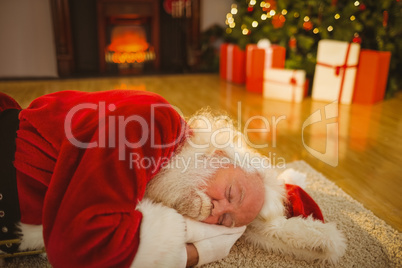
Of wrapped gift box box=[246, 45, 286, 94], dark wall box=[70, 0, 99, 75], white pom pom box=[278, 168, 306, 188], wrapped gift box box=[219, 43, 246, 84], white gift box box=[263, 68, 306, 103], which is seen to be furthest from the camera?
dark wall box=[70, 0, 99, 75]

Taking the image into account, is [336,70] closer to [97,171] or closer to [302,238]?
[302,238]

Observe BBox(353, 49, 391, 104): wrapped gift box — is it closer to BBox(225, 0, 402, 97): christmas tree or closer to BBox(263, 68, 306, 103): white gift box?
BBox(225, 0, 402, 97): christmas tree

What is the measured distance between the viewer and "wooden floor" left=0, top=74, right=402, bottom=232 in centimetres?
143

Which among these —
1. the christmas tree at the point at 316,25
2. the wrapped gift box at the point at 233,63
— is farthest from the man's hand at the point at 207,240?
the wrapped gift box at the point at 233,63

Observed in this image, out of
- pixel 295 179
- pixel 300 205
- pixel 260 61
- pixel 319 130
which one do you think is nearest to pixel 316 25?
pixel 260 61

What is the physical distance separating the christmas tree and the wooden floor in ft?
1.44

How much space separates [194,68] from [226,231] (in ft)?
10.9

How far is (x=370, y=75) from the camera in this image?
2570 millimetres

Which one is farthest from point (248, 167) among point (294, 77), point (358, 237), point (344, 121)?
point (294, 77)

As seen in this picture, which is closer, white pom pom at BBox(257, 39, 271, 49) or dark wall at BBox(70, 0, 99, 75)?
white pom pom at BBox(257, 39, 271, 49)

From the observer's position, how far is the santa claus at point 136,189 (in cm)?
73

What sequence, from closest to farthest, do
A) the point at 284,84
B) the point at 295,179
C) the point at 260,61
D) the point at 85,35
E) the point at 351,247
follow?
the point at 351,247
the point at 295,179
the point at 284,84
the point at 260,61
the point at 85,35

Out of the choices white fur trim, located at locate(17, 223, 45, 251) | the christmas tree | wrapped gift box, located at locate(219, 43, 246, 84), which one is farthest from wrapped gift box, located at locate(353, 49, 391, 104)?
white fur trim, located at locate(17, 223, 45, 251)

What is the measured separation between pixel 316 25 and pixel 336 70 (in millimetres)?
562
